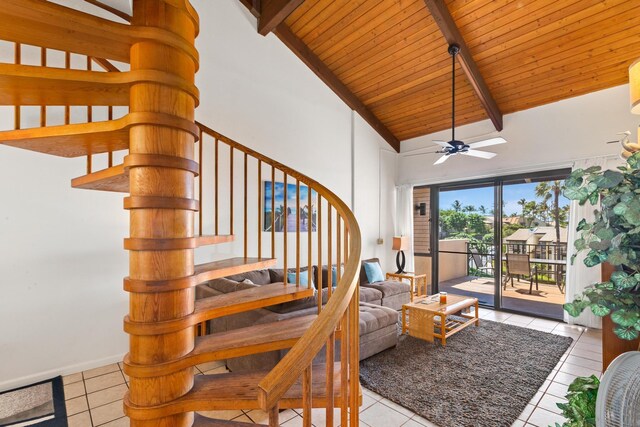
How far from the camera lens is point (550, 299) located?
476cm

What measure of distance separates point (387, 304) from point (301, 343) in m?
3.84

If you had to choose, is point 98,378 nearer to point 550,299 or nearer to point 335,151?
point 335,151

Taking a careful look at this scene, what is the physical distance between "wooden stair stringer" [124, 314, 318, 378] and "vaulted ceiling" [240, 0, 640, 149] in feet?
12.0

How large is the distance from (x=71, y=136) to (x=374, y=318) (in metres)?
2.88

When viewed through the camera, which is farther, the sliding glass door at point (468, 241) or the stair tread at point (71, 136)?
the sliding glass door at point (468, 241)

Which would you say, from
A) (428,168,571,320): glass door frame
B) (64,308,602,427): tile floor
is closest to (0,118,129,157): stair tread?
(64,308,602,427): tile floor

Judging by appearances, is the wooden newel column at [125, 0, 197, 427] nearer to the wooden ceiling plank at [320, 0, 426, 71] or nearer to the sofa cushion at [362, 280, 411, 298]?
the wooden ceiling plank at [320, 0, 426, 71]

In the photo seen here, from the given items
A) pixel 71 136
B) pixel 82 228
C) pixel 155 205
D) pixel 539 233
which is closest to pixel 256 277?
pixel 82 228

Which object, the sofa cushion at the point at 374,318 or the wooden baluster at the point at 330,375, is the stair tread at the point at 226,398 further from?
the sofa cushion at the point at 374,318

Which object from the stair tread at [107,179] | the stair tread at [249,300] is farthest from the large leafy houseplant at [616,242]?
the stair tread at [107,179]

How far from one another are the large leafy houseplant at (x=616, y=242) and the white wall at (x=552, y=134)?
3746 millimetres

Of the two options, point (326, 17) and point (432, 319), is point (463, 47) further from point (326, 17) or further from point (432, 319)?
point (432, 319)

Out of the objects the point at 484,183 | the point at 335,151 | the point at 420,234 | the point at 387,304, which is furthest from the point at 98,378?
the point at 484,183

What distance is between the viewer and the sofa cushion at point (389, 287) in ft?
15.3
